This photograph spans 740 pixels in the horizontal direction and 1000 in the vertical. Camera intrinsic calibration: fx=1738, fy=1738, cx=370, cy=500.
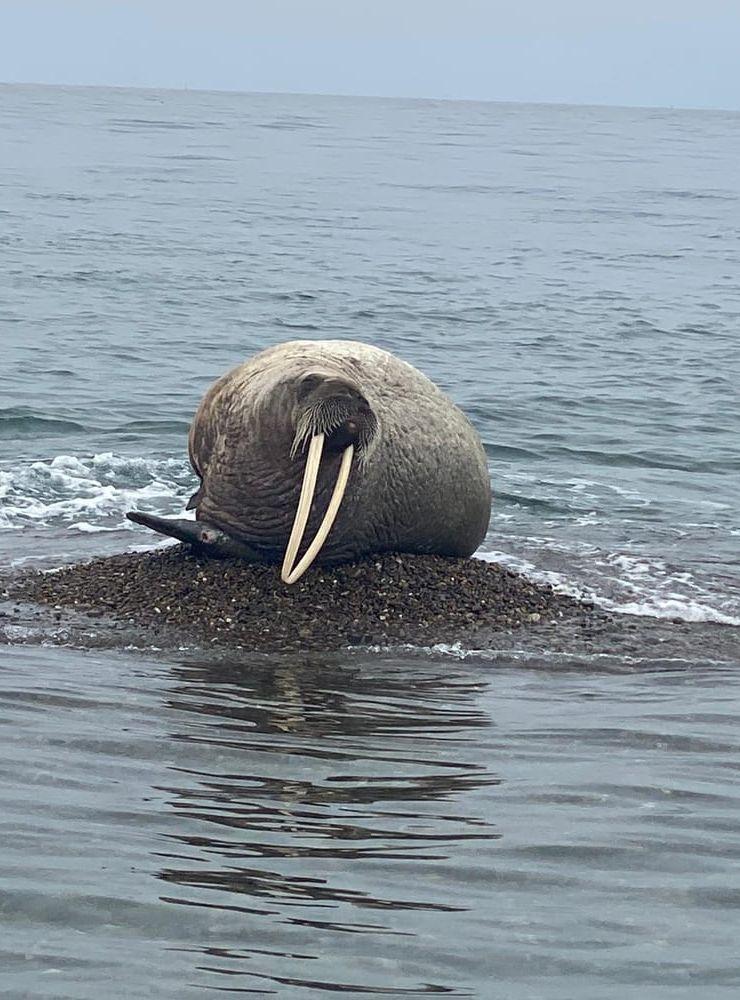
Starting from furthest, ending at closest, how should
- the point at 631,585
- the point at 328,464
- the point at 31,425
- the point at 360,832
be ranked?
the point at 31,425
the point at 631,585
the point at 328,464
the point at 360,832

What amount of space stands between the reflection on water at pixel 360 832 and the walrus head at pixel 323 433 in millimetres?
783

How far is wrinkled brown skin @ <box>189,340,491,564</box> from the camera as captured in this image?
8766 mm

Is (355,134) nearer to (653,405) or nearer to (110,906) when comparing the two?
(653,405)

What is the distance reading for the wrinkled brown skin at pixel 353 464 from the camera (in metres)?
8.77

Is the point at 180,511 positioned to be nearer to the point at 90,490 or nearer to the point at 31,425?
the point at 90,490

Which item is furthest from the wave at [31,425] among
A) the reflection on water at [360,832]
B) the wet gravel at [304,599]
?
the reflection on water at [360,832]

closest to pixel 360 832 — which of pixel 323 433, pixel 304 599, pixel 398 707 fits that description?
pixel 398 707

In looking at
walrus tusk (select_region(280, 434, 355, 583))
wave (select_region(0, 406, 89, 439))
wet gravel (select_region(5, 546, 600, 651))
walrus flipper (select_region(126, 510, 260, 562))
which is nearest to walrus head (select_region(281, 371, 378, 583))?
walrus tusk (select_region(280, 434, 355, 583))

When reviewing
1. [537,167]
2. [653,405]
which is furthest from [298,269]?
[537,167]

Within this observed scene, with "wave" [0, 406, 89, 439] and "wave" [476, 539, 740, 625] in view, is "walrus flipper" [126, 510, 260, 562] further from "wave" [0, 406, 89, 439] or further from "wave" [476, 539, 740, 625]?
"wave" [0, 406, 89, 439]

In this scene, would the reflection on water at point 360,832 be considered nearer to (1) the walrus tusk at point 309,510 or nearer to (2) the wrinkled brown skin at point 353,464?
(1) the walrus tusk at point 309,510

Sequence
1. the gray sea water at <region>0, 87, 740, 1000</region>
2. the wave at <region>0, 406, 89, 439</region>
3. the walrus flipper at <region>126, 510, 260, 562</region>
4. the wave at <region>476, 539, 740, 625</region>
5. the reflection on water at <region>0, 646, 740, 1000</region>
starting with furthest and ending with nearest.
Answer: the wave at <region>0, 406, 89, 439</region>, the wave at <region>476, 539, 740, 625</region>, the walrus flipper at <region>126, 510, 260, 562</region>, the gray sea water at <region>0, 87, 740, 1000</region>, the reflection on water at <region>0, 646, 740, 1000</region>

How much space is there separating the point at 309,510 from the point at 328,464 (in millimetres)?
285

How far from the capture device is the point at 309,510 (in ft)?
28.2
